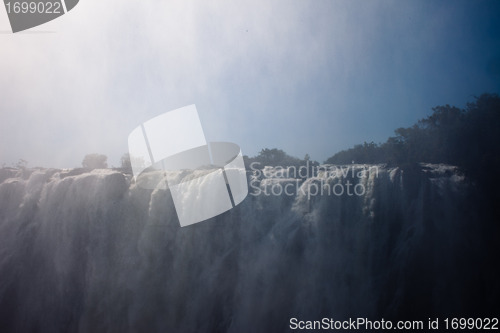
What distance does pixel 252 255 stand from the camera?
905 cm

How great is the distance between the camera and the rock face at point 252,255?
764 cm

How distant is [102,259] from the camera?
32.2ft

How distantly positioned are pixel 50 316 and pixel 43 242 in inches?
99.6

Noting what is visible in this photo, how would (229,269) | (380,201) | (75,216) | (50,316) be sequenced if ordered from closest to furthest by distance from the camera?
(380,201)
(229,269)
(50,316)
(75,216)

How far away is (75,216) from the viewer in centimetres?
1058

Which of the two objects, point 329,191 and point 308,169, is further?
point 308,169

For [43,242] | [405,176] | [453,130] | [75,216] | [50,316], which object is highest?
[453,130]

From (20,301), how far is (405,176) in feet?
42.2

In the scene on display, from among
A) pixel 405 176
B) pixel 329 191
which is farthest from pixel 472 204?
pixel 329 191

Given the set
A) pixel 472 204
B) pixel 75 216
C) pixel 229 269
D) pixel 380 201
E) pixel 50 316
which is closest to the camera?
pixel 472 204

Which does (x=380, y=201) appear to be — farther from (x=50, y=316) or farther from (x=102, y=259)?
(x=50, y=316)

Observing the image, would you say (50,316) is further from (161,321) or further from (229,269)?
(229,269)

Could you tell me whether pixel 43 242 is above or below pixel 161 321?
above

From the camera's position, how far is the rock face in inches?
301
